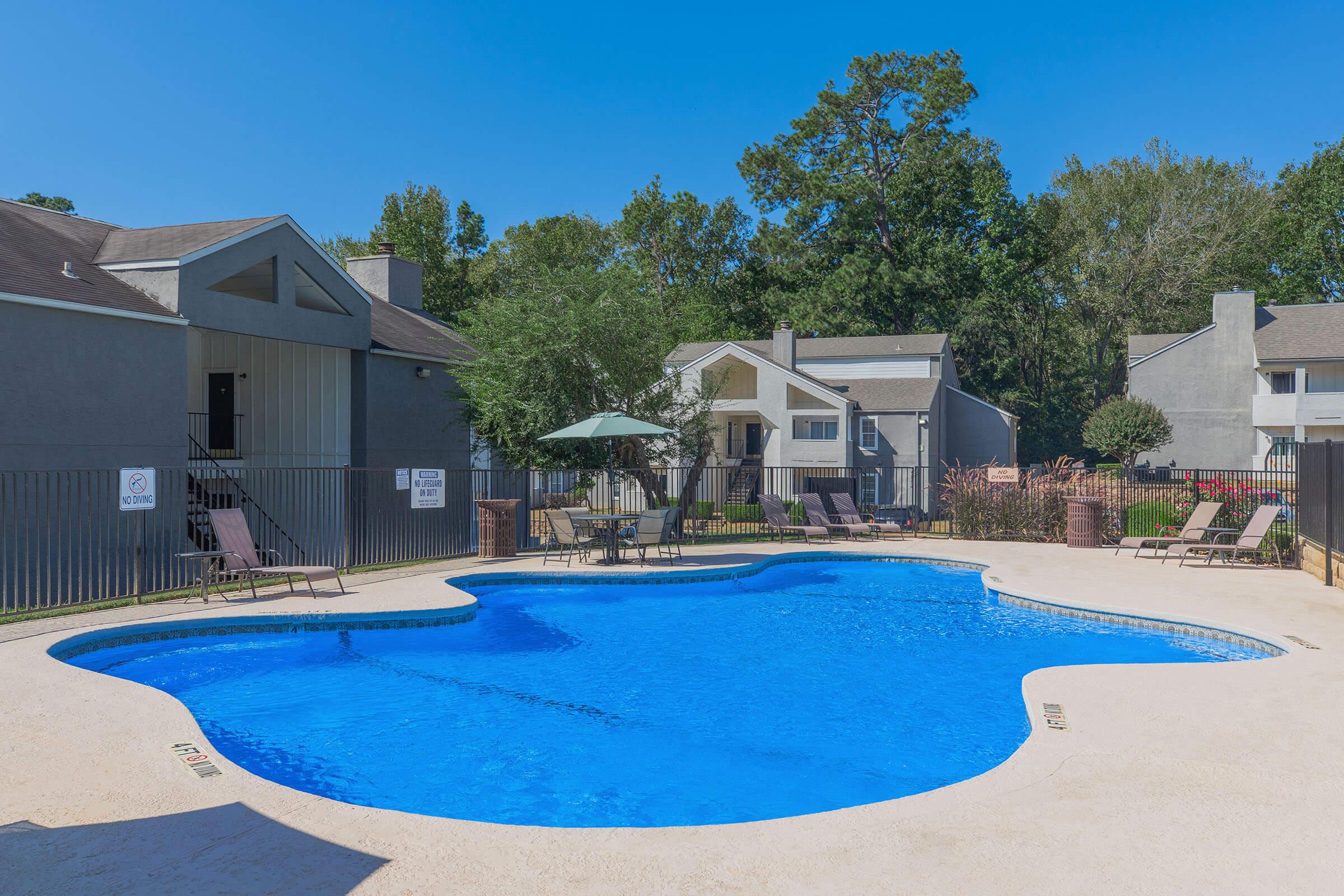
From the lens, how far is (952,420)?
3781 cm

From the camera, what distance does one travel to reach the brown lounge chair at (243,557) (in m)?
11.6

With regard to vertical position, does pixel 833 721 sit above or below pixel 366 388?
below

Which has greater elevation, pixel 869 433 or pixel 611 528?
pixel 869 433

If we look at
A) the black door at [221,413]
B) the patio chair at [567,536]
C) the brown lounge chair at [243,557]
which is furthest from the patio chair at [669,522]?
the black door at [221,413]

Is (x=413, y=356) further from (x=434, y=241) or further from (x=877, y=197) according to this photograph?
(x=877, y=197)

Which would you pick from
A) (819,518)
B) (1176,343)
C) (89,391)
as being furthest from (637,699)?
(1176,343)

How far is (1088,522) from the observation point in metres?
18.1

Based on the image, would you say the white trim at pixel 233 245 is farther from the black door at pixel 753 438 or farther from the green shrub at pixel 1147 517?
the black door at pixel 753 438

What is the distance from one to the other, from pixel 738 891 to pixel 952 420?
3633 centimetres

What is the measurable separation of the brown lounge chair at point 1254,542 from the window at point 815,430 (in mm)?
15844

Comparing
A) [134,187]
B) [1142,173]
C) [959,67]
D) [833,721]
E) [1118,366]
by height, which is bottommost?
[833,721]

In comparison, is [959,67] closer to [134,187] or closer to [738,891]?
[134,187]

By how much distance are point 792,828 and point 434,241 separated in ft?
153

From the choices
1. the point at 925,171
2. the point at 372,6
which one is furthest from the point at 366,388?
the point at 925,171
